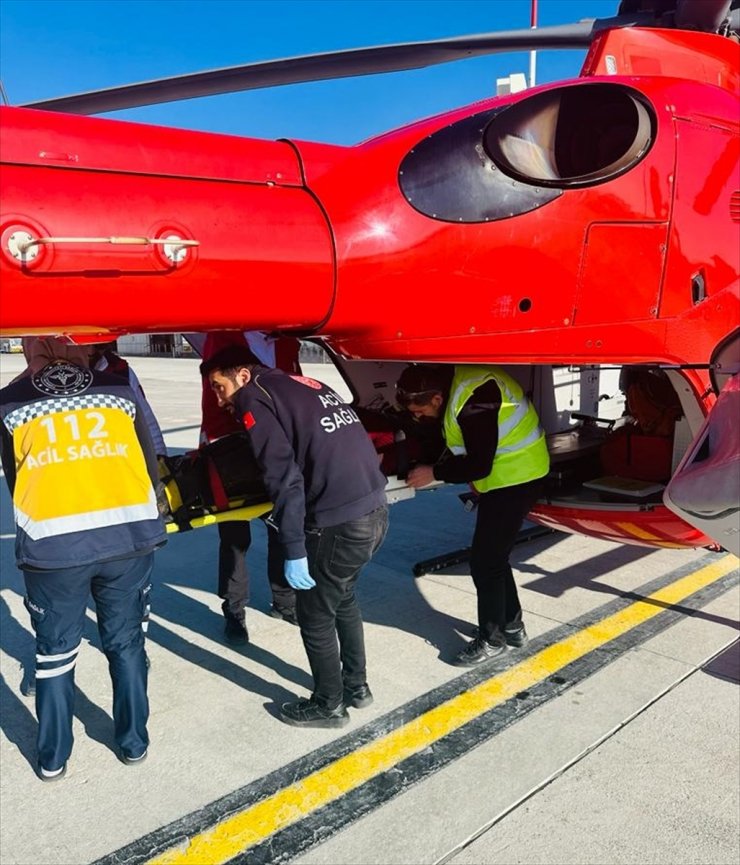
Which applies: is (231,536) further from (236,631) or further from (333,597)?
(333,597)

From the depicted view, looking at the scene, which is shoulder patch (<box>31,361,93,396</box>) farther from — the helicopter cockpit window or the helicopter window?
the helicopter cockpit window

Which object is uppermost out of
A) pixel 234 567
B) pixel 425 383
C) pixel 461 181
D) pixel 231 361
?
pixel 461 181

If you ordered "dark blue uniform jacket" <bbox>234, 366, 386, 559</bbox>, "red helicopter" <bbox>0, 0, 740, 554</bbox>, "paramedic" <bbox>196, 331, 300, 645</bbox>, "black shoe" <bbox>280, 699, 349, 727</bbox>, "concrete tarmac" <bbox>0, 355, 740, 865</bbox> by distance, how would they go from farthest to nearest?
1. "paramedic" <bbox>196, 331, 300, 645</bbox>
2. "black shoe" <bbox>280, 699, 349, 727</bbox>
3. "dark blue uniform jacket" <bbox>234, 366, 386, 559</bbox>
4. "concrete tarmac" <bbox>0, 355, 740, 865</bbox>
5. "red helicopter" <bbox>0, 0, 740, 554</bbox>

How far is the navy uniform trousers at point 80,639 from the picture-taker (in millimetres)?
2555

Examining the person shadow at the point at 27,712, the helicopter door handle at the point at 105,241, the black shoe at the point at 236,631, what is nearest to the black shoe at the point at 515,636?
the black shoe at the point at 236,631

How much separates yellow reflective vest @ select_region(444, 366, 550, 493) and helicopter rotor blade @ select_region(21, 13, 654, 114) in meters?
2.28

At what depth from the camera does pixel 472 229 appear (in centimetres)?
280

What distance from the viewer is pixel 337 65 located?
14.7 feet

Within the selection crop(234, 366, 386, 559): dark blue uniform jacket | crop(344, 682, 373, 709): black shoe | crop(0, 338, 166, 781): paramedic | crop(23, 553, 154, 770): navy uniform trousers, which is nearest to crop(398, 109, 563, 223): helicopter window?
crop(234, 366, 386, 559): dark blue uniform jacket

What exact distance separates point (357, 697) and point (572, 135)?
2.61 meters

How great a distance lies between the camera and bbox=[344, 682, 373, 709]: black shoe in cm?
315

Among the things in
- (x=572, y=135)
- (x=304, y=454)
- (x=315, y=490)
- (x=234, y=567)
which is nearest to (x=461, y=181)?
(x=572, y=135)

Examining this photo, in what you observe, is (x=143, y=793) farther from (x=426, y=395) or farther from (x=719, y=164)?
(x=719, y=164)

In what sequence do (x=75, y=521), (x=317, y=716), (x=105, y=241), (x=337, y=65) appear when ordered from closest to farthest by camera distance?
(x=105, y=241) → (x=75, y=521) → (x=317, y=716) → (x=337, y=65)
